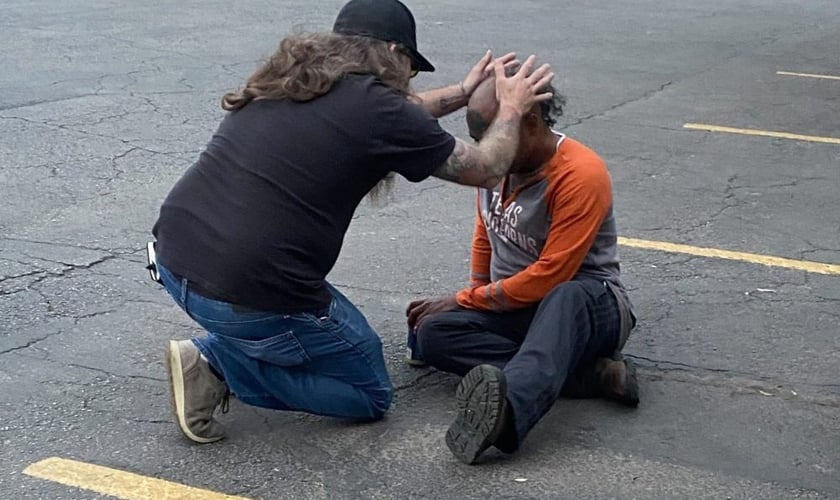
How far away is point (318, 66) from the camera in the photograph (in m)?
3.56

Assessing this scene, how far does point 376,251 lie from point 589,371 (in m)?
1.95

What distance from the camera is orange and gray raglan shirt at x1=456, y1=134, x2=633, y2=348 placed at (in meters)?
4.01

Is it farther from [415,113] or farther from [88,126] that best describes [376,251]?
[88,126]

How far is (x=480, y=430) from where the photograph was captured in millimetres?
3582

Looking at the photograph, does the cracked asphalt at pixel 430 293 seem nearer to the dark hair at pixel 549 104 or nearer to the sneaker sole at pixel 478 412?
the sneaker sole at pixel 478 412

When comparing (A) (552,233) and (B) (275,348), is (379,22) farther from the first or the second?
(B) (275,348)

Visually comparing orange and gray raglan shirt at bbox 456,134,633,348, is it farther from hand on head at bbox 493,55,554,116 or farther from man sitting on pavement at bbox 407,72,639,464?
hand on head at bbox 493,55,554,116

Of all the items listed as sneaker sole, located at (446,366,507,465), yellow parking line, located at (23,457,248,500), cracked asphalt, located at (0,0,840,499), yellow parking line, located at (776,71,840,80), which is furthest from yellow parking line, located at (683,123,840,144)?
yellow parking line, located at (23,457,248,500)

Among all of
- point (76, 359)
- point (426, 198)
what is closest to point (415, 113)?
point (76, 359)

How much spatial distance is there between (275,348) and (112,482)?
0.62 metres

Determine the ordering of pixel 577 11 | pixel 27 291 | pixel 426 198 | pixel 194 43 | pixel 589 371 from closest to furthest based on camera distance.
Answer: pixel 589 371 → pixel 27 291 → pixel 426 198 → pixel 194 43 → pixel 577 11

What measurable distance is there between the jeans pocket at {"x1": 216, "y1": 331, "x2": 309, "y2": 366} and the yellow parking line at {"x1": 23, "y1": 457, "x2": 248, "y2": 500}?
1.54ft

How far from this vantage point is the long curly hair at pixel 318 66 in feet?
11.7

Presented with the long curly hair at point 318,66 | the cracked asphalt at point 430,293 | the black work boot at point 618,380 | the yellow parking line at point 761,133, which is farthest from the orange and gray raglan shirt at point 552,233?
the yellow parking line at point 761,133
